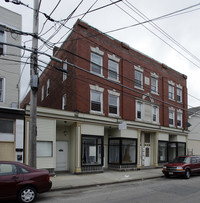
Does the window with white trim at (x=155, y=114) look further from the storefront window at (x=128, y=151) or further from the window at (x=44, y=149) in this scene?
the window at (x=44, y=149)

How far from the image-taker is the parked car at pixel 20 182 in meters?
7.90

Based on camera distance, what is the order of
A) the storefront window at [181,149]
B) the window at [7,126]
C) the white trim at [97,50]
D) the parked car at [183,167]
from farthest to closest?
the storefront window at [181,149]
the white trim at [97,50]
the parked car at [183,167]
the window at [7,126]

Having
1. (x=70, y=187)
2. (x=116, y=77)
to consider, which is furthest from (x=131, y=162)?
(x=70, y=187)

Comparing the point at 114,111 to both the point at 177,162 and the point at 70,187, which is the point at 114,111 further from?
the point at 70,187

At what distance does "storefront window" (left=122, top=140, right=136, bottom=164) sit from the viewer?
19.5m

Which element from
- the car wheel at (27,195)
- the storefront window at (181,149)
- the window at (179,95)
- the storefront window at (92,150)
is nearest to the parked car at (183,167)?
the storefront window at (92,150)

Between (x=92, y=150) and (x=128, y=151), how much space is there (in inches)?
163

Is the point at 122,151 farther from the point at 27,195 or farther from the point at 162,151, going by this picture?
the point at 27,195

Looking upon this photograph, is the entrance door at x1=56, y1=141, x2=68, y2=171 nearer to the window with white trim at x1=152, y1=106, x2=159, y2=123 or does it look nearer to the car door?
the car door

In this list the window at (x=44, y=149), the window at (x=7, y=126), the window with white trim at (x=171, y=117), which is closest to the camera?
the window at (x=7, y=126)

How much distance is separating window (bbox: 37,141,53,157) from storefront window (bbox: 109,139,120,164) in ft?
20.8

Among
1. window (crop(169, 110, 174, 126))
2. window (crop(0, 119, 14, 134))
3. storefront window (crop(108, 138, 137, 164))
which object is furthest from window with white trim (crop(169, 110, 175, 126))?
window (crop(0, 119, 14, 134))

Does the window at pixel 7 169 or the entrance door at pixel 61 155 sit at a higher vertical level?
the window at pixel 7 169

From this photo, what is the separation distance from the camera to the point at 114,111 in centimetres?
1952
